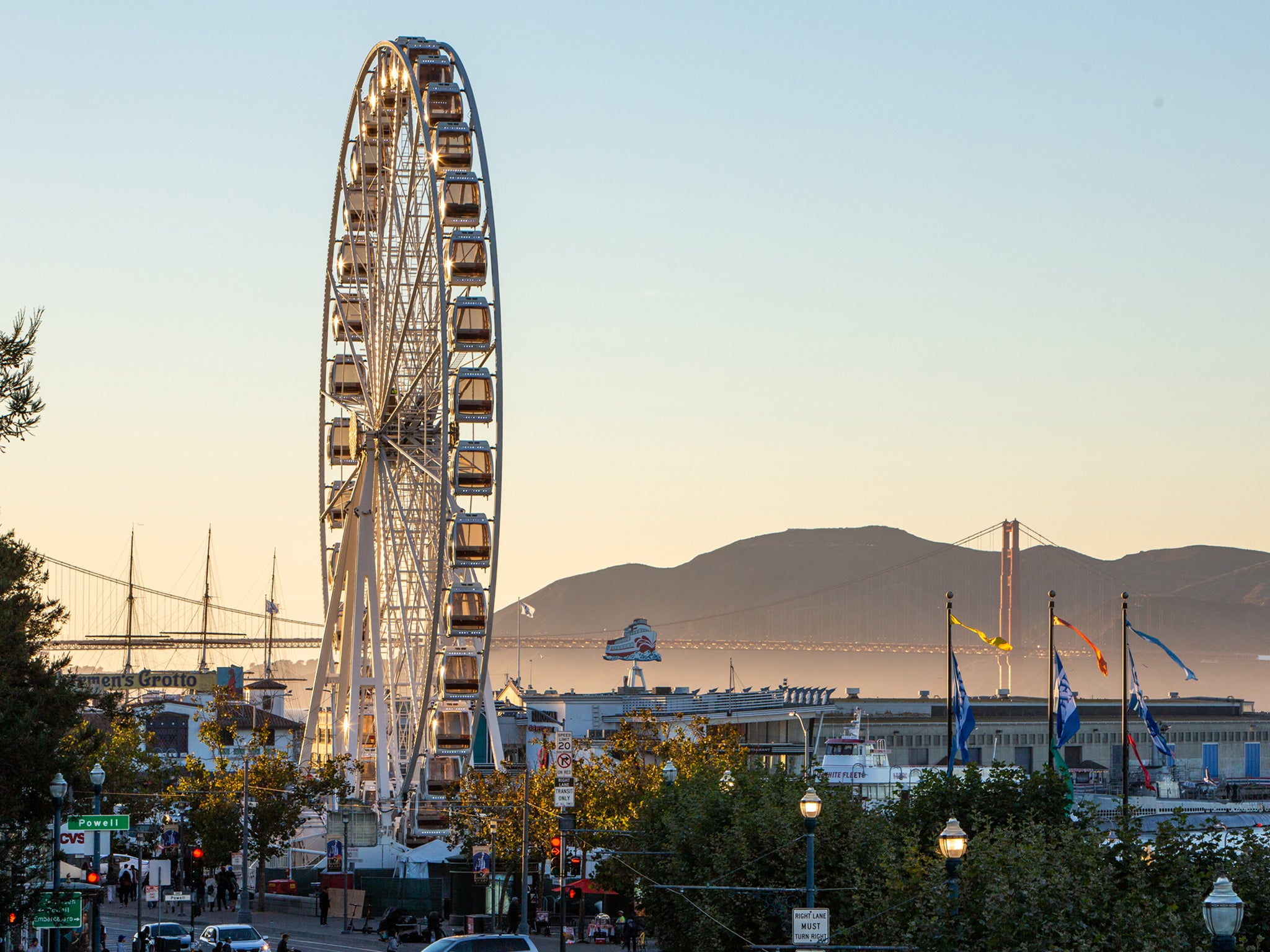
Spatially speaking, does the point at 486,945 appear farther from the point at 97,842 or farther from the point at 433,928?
the point at 433,928

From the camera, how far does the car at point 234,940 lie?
58188 millimetres

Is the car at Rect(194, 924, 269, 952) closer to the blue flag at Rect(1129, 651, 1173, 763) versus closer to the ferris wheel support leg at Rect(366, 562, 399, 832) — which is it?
the ferris wheel support leg at Rect(366, 562, 399, 832)

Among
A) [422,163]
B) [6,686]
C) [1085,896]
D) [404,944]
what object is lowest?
[404,944]

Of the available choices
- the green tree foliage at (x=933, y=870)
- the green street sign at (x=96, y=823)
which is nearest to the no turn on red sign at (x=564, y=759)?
the green tree foliage at (x=933, y=870)

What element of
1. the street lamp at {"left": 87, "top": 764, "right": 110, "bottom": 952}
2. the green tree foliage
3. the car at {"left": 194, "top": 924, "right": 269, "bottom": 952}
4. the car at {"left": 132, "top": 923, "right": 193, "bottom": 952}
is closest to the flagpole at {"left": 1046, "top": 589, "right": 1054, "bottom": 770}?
the green tree foliage

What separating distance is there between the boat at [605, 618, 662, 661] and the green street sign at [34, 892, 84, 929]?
133 metres

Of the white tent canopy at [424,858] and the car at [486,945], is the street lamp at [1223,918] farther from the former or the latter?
the white tent canopy at [424,858]

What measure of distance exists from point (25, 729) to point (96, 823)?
4219 mm

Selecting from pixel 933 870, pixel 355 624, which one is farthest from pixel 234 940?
pixel 933 870

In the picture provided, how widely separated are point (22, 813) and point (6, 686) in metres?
3.58

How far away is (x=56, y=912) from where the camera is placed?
3931 cm

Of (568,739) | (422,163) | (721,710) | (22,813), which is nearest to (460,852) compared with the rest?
(568,739)

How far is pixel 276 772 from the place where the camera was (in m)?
91.4

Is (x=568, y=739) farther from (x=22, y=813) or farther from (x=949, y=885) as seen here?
(x=949, y=885)
